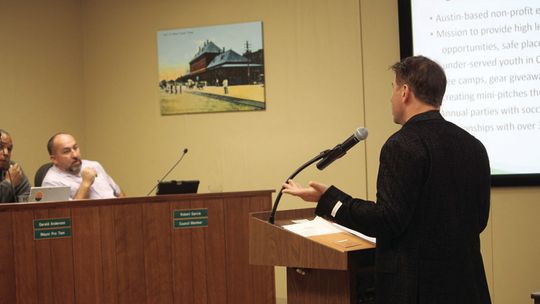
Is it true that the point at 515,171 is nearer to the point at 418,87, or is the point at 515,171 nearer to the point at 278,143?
the point at 278,143

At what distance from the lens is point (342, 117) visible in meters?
5.62

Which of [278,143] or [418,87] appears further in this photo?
[278,143]

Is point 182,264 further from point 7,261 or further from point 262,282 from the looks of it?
point 7,261

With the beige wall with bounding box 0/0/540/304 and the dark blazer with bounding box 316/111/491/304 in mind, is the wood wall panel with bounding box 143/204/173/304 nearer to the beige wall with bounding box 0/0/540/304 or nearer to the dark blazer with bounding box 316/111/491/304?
the beige wall with bounding box 0/0/540/304

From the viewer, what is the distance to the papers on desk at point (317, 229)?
7.73ft

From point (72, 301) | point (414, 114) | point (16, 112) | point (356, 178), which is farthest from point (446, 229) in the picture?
point (16, 112)

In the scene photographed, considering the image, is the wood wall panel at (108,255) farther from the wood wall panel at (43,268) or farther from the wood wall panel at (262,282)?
the wood wall panel at (262,282)

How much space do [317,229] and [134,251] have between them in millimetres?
1981

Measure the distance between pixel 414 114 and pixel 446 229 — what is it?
39 cm

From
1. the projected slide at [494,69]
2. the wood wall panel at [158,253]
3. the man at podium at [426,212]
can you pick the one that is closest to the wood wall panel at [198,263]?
the wood wall panel at [158,253]

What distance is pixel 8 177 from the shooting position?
15.6ft

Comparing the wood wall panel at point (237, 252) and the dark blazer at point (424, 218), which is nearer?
the dark blazer at point (424, 218)

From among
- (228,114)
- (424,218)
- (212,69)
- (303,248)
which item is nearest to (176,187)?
(228,114)

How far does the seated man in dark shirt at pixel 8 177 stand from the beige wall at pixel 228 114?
85cm
